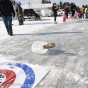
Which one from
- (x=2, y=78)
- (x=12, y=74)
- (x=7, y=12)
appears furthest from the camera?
(x=7, y=12)

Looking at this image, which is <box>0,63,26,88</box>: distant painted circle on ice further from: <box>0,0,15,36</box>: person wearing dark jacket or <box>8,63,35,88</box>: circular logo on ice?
<box>0,0,15,36</box>: person wearing dark jacket

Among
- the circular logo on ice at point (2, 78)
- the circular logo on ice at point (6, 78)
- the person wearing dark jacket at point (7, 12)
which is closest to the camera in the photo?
the circular logo on ice at point (6, 78)

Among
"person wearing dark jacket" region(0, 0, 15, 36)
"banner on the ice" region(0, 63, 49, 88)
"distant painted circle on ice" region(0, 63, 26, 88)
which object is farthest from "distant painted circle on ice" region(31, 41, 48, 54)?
"person wearing dark jacket" region(0, 0, 15, 36)

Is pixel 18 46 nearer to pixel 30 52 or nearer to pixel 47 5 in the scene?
pixel 30 52

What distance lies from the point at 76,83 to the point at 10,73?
1.37 metres

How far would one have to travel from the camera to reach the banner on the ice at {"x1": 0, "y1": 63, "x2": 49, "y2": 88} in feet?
20.4

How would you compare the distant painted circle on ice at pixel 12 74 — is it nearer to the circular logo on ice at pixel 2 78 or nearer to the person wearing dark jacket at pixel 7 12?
the circular logo on ice at pixel 2 78

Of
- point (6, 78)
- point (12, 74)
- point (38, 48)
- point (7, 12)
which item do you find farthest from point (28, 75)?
point (7, 12)

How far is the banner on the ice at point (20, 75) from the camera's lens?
6220 millimetres

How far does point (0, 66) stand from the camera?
24.5 feet

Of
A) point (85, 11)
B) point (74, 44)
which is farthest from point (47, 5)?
point (74, 44)

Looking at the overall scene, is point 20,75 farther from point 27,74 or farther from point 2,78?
point 2,78

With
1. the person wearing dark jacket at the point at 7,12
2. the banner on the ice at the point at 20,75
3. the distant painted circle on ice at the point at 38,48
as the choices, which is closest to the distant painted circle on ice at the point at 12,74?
the banner on the ice at the point at 20,75

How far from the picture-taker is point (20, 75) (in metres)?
6.75
